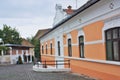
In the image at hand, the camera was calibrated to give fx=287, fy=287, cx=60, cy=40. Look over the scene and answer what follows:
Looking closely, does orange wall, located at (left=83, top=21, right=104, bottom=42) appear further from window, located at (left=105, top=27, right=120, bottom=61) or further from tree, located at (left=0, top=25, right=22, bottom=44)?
tree, located at (left=0, top=25, right=22, bottom=44)

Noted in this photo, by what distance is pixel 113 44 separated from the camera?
13.4m

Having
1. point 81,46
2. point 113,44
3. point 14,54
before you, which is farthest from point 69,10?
point 14,54

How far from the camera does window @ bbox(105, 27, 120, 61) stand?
42.3 feet

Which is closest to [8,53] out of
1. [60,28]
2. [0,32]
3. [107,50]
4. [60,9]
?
[0,32]

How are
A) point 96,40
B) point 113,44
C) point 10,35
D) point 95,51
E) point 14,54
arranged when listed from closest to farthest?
point 113,44 → point 96,40 → point 95,51 → point 14,54 → point 10,35

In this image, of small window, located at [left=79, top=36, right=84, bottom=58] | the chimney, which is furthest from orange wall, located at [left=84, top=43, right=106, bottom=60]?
the chimney

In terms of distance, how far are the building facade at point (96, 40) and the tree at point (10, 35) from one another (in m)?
49.2

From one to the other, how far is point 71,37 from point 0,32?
50753mm

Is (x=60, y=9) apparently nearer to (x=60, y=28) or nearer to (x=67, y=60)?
(x=60, y=28)

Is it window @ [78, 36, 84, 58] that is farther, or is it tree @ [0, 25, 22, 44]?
tree @ [0, 25, 22, 44]

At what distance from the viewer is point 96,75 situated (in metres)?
15.5

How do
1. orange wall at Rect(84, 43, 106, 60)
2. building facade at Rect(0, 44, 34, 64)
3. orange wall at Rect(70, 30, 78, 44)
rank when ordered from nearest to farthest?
orange wall at Rect(84, 43, 106, 60) < orange wall at Rect(70, 30, 78, 44) < building facade at Rect(0, 44, 34, 64)

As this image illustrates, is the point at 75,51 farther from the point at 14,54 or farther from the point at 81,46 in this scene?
the point at 14,54

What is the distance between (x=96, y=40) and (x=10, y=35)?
184 feet
